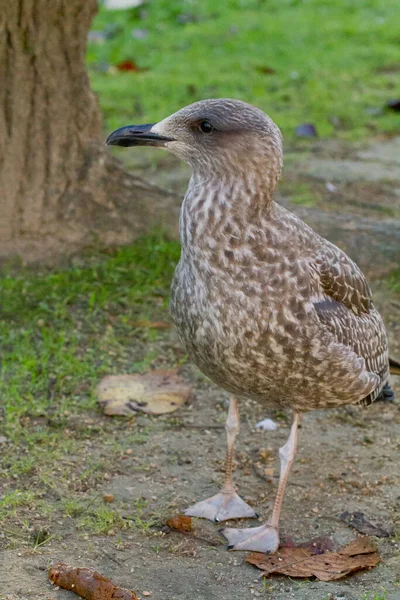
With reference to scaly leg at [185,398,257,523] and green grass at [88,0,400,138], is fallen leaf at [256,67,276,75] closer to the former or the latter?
green grass at [88,0,400,138]

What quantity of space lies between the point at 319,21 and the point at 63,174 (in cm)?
742

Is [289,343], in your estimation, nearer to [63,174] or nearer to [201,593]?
[201,593]

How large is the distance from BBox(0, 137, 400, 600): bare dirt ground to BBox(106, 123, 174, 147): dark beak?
1.55 m

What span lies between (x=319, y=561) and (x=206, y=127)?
73.1 inches

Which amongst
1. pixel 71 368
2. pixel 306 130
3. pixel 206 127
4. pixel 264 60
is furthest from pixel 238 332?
pixel 264 60

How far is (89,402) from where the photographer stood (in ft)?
17.9

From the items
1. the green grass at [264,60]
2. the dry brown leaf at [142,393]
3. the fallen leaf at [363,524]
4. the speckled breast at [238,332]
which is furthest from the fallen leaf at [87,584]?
the green grass at [264,60]

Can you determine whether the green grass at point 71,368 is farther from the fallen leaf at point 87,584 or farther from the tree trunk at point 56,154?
the fallen leaf at point 87,584

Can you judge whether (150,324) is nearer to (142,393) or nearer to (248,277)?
(142,393)

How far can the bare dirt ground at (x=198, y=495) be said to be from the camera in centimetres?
409

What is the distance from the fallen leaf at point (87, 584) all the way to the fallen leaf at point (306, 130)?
6.23m

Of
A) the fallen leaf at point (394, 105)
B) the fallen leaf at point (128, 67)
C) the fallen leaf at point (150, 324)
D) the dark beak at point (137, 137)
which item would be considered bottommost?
the fallen leaf at point (150, 324)

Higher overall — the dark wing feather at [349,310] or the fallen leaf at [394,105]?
the fallen leaf at [394,105]

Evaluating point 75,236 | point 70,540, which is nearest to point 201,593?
point 70,540
